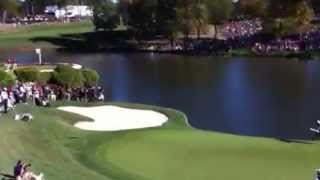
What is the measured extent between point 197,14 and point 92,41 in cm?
2748

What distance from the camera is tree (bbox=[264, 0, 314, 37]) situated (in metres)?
134

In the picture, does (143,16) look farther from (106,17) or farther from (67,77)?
(67,77)

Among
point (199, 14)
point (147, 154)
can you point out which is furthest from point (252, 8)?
point (147, 154)

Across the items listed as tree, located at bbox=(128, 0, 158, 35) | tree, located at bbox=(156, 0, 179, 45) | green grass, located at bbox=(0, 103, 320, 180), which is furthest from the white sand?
tree, located at bbox=(128, 0, 158, 35)

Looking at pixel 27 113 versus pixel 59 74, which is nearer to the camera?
pixel 27 113

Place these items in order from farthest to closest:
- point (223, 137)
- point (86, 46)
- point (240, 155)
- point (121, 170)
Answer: point (86, 46), point (223, 137), point (240, 155), point (121, 170)

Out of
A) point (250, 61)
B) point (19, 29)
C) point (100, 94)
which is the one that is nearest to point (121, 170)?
point (100, 94)

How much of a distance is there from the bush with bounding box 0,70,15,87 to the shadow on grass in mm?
86836

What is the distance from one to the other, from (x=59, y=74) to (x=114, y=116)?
17.3 metres

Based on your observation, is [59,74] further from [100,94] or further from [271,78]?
[271,78]

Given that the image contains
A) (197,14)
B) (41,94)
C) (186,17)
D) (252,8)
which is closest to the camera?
(41,94)

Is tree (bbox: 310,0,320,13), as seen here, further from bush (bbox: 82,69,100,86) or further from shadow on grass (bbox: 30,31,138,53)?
bush (bbox: 82,69,100,86)

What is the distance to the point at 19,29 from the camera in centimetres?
17825

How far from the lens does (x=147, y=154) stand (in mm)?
38531
